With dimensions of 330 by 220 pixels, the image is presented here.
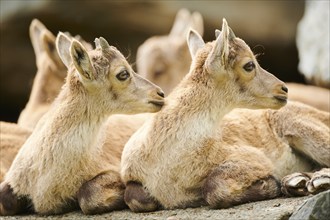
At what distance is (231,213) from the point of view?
11.2 m

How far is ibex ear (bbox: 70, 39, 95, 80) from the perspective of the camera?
11.6 meters

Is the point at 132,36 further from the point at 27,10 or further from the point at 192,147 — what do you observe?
the point at 192,147

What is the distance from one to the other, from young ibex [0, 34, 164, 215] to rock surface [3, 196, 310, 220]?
0.15 metres

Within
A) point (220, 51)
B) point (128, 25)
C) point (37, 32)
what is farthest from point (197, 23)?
point (220, 51)

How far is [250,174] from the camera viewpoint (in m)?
11.8

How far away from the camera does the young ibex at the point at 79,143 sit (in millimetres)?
11883

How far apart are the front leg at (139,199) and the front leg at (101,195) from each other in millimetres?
278

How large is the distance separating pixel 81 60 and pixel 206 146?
67.0 inches

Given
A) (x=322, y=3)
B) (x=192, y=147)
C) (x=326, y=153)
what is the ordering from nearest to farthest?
(x=192, y=147) < (x=326, y=153) < (x=322, y=3)

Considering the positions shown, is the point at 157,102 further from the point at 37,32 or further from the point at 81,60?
the point at 37,32

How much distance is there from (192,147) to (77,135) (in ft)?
4.33

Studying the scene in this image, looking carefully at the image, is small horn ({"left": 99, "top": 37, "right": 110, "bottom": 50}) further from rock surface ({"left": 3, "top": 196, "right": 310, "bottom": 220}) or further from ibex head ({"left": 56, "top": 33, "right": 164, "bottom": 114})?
rock surface ({"left": 3, "top": 196, "right": 310, "bottom": 220})

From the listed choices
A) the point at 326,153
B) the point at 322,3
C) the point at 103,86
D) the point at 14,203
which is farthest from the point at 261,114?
the point at 322,3

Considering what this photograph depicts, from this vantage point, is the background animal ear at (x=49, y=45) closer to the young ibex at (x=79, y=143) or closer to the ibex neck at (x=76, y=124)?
the young ibex at (x=79, y=143)
